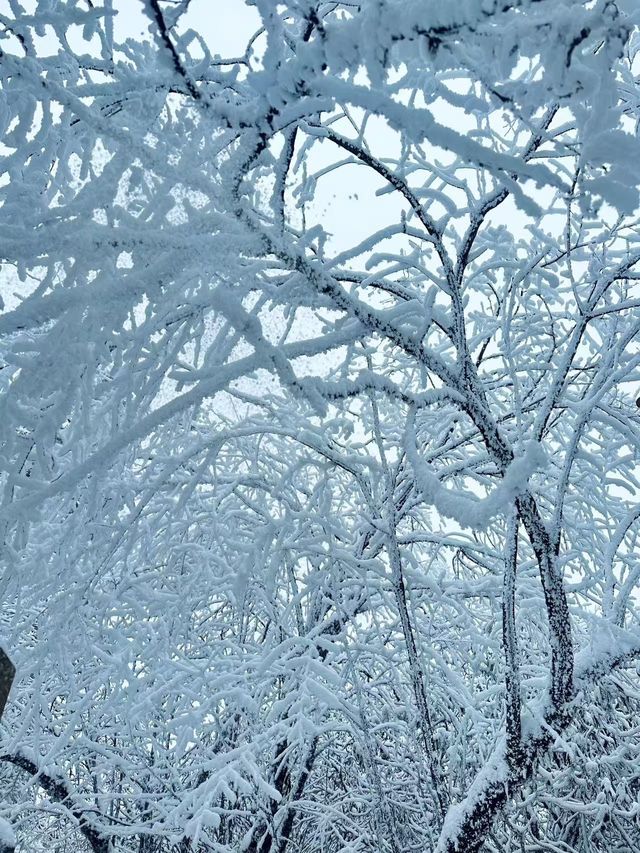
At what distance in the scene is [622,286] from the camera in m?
3.86

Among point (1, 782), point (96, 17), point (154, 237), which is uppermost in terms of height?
point (96, 17)

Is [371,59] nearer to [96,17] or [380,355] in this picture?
[96,17]

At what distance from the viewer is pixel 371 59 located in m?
1.23

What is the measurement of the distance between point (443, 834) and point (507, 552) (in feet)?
4.47

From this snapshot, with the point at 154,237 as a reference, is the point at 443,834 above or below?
below

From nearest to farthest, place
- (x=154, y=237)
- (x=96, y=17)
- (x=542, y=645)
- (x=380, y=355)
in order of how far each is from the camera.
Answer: (x=154, y=237), (x=96, y=17), (x=542, y=645), (x=380, y=355)

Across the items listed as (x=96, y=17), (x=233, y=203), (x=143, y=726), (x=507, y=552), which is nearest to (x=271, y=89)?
(x=233, y=203)

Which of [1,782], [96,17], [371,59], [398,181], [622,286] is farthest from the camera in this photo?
[1,782]

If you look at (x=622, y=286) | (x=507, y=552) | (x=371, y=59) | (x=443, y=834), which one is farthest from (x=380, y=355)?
(x=371, y=59)

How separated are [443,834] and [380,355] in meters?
3.93

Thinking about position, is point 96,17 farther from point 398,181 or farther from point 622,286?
point 622,286

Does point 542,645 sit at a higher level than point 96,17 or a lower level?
lower

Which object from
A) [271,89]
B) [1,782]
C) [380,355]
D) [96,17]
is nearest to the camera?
[271,89]

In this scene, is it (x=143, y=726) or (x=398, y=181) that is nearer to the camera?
(x=398, y=181)
